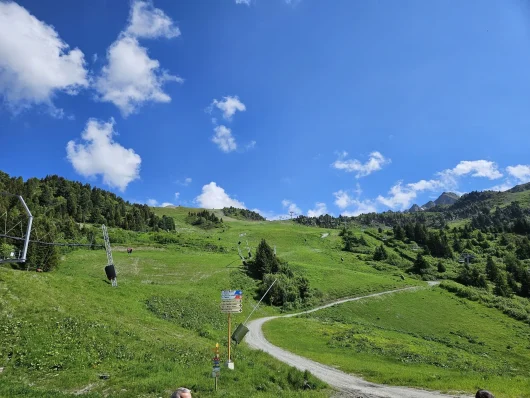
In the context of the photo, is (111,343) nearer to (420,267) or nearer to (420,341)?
(420,341)

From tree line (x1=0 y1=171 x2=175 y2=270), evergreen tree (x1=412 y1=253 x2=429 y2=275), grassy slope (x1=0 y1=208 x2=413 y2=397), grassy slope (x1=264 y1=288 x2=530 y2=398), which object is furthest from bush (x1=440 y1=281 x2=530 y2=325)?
tree line (x1=0 y1=171 x2=175 y2=270)

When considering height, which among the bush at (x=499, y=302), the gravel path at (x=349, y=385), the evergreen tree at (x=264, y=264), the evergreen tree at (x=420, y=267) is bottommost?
the bush at (x=499, y=302)

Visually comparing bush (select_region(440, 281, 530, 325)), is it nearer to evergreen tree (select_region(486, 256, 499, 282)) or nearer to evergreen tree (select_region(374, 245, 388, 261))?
evergreen tree (select_region(486, 256, 499, 282))

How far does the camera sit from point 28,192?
145375mm

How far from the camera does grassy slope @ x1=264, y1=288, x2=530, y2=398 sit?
83.8 feet

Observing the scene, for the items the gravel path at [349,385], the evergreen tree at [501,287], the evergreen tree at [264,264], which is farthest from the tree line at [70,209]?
the evergreen tree at [501,287]

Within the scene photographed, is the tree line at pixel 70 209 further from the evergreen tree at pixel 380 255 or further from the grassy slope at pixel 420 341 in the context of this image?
the evergreen tree at pixel 380 255

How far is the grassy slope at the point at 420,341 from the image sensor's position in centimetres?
2553

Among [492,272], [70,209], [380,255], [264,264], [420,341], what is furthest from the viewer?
[70,209]

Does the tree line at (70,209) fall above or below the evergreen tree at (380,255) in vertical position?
above

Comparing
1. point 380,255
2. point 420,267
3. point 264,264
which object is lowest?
point 420,267

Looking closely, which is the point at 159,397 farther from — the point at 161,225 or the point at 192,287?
the point at 161,225

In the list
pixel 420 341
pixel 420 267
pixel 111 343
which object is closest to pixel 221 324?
pixel 111 343

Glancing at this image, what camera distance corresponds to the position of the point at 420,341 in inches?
2109
